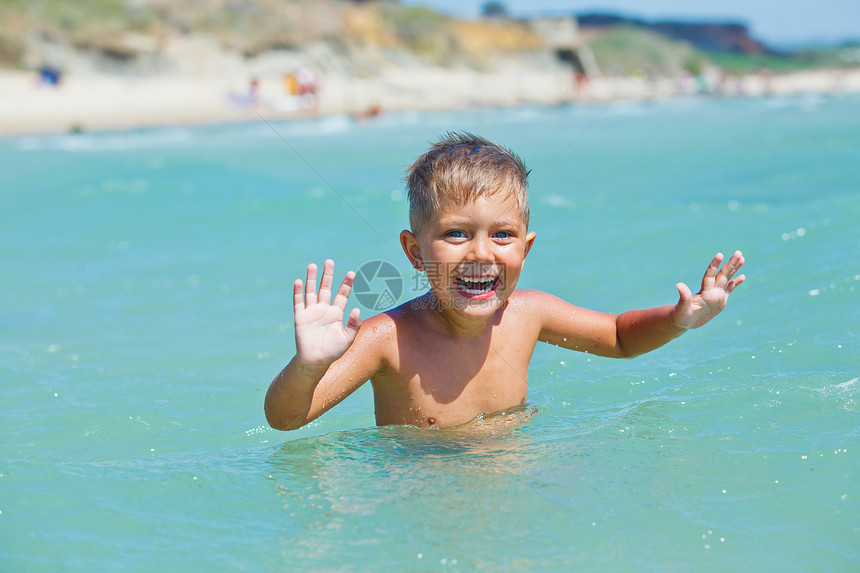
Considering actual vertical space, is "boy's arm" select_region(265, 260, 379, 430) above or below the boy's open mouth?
below

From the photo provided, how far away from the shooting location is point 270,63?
32.5m

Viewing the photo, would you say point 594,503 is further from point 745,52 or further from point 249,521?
point 745,52

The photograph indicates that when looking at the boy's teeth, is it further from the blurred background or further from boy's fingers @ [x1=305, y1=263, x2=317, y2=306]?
the blurred background

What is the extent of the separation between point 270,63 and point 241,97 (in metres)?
5.15

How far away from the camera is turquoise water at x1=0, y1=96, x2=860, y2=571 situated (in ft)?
7.34

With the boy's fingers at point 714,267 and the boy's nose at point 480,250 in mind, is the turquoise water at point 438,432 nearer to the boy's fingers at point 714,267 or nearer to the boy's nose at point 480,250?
the boy's fingers at point 714,267

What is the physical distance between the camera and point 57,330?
5.02 metres

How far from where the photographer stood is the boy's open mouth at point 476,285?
281 centimetres

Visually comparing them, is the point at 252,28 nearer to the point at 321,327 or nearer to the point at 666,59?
the point at 321,327

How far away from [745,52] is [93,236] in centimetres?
9493

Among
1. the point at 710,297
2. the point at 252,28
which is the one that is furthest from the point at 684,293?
the point at 252,28

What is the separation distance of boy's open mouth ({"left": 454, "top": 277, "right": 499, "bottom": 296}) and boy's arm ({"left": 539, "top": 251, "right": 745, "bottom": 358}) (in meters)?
0.43

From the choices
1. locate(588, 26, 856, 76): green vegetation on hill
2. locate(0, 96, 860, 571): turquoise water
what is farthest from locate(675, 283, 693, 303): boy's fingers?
locate(588, 26, 856, 76): green vegetation on hill

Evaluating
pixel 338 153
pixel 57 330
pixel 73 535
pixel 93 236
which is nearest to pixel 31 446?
pixel 73 535
